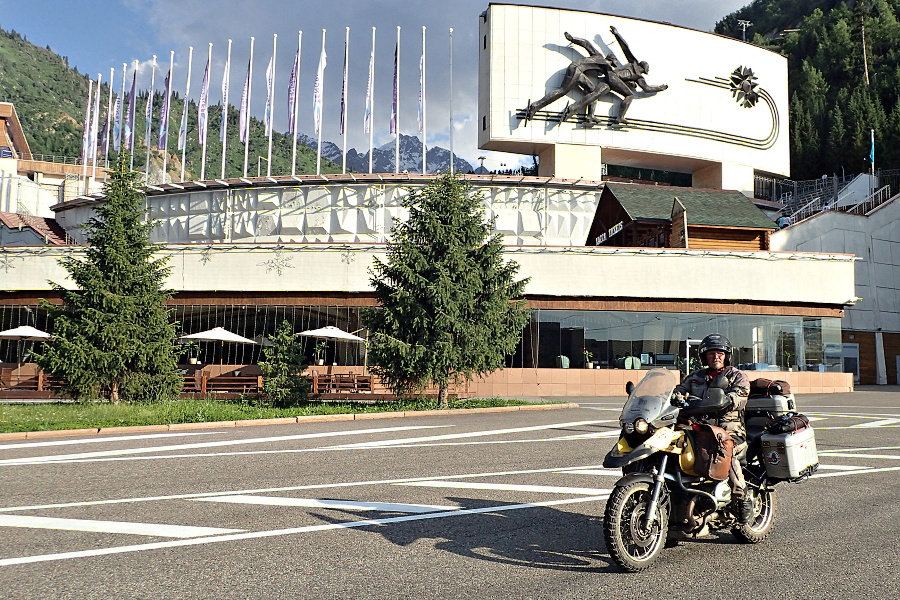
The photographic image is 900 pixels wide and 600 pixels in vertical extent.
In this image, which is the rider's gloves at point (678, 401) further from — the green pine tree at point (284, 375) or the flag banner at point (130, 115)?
the flag banner at point (130, 115)

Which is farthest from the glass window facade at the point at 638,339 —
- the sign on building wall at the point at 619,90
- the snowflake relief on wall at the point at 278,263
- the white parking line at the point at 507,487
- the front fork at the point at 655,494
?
the front fork at the point at 655,494

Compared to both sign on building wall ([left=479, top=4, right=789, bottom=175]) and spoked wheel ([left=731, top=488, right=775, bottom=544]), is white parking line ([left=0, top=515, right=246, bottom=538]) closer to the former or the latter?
spoked wheel ([left=731, top=488, right=775, bottom=544])

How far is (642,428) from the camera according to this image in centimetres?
579

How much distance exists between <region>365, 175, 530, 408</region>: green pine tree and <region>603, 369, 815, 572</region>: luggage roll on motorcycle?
15890 mm

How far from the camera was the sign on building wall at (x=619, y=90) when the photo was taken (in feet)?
159

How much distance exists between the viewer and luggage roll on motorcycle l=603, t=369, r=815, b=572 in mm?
5641

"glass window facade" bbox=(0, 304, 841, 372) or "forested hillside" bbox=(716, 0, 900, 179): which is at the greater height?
"forested hillside" bbox=(716, 0, 900, 179)

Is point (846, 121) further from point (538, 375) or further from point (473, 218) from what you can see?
point (473, 218)

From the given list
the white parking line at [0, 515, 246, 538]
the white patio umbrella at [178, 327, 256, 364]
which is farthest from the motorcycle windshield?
the white patio umbrella at [178, 327, 256, 364]

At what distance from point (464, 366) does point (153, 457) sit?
1202 cm

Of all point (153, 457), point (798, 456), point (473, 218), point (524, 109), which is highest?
point (524, 109)

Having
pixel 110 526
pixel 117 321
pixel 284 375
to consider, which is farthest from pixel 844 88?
pixel 110 526

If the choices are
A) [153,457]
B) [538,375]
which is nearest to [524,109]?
[538,375]

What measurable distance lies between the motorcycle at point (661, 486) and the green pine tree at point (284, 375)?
16.1m
